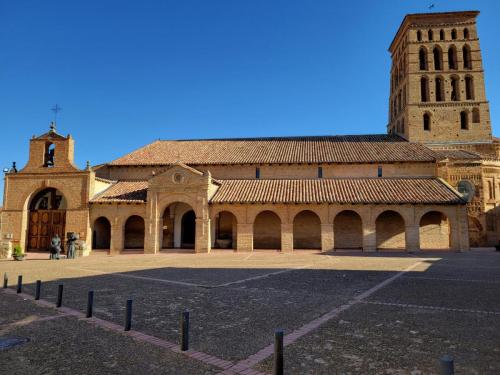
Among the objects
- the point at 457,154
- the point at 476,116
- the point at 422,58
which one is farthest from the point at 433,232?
the point at 422,58

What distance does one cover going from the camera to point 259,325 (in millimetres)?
7266

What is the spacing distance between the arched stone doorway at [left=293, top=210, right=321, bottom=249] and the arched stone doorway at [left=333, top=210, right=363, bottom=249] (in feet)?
4.96

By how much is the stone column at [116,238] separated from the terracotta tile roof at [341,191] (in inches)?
311

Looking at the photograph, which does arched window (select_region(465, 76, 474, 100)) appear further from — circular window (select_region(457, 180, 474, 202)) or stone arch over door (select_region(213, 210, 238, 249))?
stone arch over door (select_region(213, 210, 238, 249))

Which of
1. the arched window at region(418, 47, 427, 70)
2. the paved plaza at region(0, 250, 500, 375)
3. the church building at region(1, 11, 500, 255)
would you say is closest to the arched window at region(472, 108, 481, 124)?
the church building at region(1, 11, 500, 255)

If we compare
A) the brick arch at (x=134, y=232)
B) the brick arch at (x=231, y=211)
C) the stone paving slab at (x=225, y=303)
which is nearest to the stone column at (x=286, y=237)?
the brick arch at (x=231, y=211)

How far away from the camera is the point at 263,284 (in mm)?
12070

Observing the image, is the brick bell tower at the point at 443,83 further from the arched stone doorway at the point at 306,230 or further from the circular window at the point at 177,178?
the circular window at the point at 177,178

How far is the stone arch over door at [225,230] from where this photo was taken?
27.5 m

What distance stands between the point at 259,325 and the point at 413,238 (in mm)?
21036

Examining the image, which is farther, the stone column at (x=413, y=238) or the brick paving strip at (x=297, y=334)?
the stone column at (x=413, y=238)

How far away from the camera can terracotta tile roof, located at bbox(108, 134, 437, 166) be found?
29938 mm

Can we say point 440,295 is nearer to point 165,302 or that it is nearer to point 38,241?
point 165,302

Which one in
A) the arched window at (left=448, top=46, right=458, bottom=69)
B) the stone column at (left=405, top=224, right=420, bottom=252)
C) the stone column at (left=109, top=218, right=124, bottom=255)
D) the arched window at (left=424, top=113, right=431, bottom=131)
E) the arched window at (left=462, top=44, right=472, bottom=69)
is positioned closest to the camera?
the stone column at (left=405, top=224, right=420, bottom=252)
